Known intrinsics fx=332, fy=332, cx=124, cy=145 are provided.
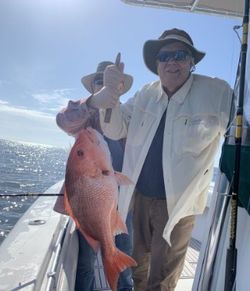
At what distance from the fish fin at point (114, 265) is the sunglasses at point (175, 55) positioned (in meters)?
1.29

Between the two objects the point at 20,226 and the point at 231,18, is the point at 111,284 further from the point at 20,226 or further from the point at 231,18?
the point at 231,18

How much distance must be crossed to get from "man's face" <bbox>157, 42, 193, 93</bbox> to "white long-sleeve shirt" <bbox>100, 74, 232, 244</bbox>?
56 mm

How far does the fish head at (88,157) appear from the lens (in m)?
1.40

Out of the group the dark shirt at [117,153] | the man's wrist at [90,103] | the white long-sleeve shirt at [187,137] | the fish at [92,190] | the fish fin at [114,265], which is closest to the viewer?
the fish fin at [114,265]

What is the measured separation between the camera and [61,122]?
156 centimetres

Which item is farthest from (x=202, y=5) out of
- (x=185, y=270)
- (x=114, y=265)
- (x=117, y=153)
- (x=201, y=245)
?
(x=185, y=270)

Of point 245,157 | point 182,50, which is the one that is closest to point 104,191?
point 245,157

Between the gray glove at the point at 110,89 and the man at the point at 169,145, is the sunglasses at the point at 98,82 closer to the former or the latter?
the man at the point at 169,145

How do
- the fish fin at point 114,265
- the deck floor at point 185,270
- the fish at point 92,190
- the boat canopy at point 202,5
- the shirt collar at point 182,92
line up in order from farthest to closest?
the deck floor at point 185,270, the boat canopy at point 202,5, the shirt collar at point 182,92, the fish at point 92,190, the fish fin at point 114,265

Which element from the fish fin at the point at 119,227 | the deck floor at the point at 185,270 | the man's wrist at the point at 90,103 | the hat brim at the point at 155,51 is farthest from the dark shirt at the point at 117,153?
the deck floor at the point at 185,270

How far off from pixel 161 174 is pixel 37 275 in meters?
0.96

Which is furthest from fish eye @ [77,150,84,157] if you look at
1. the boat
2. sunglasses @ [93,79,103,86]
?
sunglasses @ [93,79,103,86]

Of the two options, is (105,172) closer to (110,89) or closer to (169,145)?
(110,89)

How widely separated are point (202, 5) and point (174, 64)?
4.14 feet
